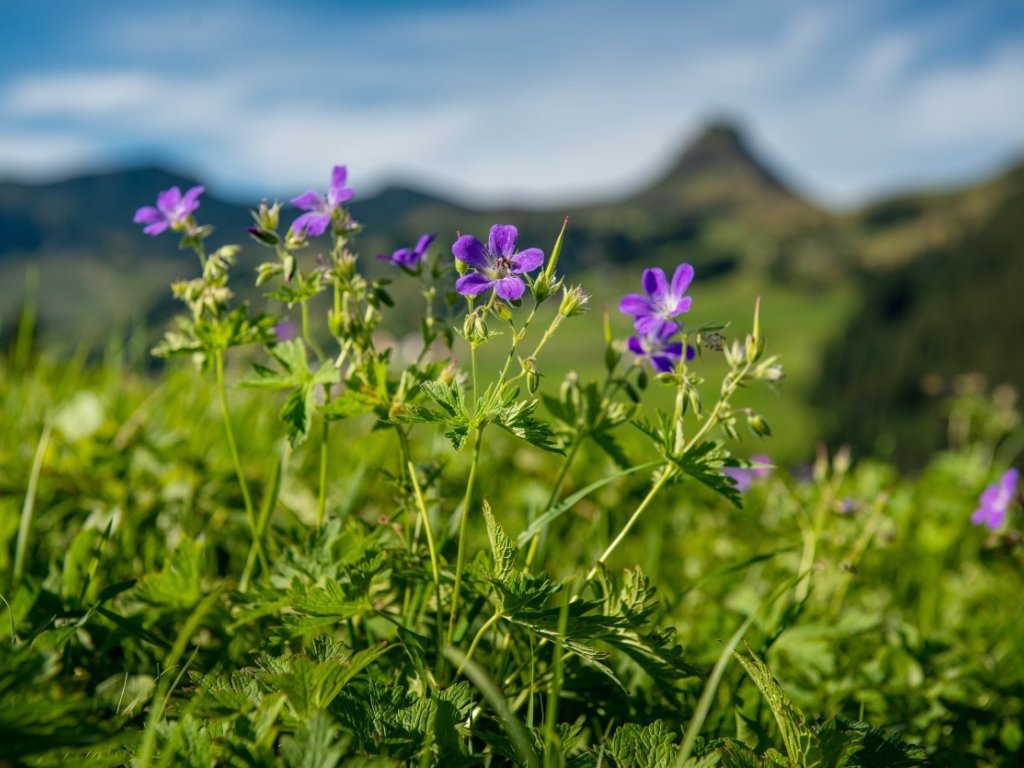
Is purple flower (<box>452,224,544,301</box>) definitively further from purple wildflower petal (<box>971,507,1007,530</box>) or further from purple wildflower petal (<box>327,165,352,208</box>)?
purple wildflower petal (<box>971,507,1007,530</box>)

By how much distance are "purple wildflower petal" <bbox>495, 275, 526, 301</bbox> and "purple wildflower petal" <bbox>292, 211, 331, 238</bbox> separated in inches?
19.6

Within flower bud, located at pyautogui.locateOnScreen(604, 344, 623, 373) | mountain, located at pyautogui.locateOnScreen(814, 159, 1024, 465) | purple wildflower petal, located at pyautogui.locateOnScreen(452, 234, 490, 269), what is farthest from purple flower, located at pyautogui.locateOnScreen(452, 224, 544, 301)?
mountain, located at pyautogui.locateOnScreen(814, 159, 1024, 465)

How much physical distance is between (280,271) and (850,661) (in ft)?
6.31

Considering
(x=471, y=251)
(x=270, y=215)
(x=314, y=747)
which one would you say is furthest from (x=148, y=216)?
(x=314, y=747)

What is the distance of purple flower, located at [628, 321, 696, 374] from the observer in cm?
177

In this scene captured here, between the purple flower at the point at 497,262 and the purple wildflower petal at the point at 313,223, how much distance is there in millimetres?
418

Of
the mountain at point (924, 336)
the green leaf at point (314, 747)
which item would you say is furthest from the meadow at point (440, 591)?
the mountain at point (924, 336)

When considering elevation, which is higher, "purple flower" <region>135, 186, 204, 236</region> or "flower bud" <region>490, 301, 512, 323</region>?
"purple flower" <region>135, 186, 204, 236</region>

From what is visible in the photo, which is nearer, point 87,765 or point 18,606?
point 87,765

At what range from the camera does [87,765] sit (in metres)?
1.09

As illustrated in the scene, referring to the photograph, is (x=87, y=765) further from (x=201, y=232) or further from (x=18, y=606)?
(x=201, y=232)

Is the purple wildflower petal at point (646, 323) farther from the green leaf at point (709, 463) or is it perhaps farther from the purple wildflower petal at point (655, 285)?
the green leaf at point (709, 463)

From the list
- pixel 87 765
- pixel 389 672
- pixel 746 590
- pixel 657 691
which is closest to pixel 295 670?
pixel 87 765

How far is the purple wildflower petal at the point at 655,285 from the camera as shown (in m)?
1.71
